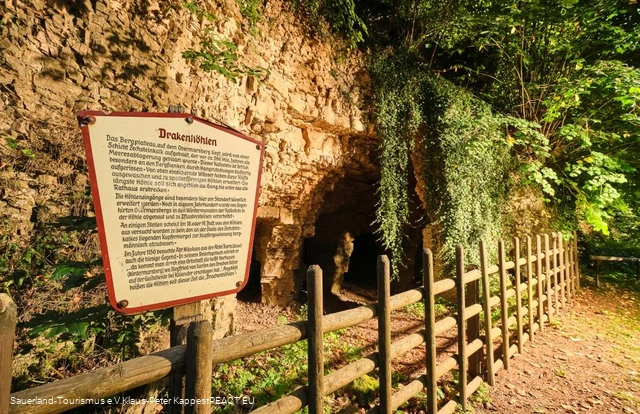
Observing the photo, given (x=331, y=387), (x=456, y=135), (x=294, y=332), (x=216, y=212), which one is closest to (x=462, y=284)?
(x=331, y=387)

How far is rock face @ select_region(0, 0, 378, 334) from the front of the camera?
243cm

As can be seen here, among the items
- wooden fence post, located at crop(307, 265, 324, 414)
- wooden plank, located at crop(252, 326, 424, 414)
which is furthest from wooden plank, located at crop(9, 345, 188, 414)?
wooden fence post, located at crop(307, 265, 324, 414)

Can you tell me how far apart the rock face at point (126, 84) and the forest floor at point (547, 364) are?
2105 millimetres

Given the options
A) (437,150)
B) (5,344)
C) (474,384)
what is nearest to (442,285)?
(474,384)

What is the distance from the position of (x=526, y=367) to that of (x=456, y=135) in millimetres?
4099

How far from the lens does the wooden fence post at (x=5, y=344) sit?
99 centimetres

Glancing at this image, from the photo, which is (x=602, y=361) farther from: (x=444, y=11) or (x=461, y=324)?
(x=444, y=11)

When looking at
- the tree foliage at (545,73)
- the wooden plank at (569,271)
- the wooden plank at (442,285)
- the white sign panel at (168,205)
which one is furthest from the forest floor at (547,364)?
the white sign panel at (168,205)

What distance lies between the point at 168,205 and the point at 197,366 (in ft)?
2.58

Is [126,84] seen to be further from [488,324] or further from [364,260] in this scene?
[364,260]

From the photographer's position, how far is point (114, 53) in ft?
9.55

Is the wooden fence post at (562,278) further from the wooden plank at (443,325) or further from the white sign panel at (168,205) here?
the white sign panel at (168,205)

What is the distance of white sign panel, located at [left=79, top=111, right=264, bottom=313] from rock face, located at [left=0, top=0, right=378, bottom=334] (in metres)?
1.68

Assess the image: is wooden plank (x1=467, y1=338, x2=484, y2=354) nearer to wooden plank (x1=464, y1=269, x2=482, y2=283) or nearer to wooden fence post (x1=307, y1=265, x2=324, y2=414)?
wooden plank (x1=464, y1=269, x2=482, y2=283)
